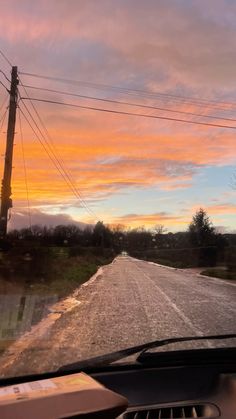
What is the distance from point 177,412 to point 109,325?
8775 millimetres

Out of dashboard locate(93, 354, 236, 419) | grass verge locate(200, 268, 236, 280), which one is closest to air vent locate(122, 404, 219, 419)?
dashboard locate(93, 354, 236, 419)

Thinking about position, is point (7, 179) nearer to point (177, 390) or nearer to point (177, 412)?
point (177, 390)

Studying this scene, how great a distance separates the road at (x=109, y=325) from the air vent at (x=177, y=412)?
3541mm

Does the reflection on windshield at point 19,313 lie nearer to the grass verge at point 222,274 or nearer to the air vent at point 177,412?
the air vent at point 177,412

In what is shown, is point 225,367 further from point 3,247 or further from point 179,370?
point 3,247

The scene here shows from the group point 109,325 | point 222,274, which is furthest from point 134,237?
point 109,325

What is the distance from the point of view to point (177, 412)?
3.21 m

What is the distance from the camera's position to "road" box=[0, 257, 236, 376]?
8291mm

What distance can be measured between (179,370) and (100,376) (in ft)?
1.73

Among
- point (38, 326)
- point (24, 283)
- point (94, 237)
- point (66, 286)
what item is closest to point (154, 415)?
point (38, 326)

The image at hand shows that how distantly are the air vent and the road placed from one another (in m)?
3.54

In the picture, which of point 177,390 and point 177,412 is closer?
point 177,412

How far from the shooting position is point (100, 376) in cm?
380

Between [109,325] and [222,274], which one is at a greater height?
[222,274]
